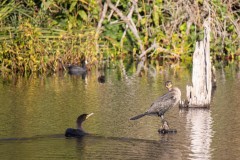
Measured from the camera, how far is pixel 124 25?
35.7 meters

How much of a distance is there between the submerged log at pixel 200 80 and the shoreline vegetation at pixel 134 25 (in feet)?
32.1

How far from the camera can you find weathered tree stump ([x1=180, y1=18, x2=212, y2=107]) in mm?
21109

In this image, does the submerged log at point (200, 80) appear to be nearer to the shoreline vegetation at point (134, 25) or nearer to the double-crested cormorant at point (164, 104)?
the double-crested cormorant at point (164, 104)

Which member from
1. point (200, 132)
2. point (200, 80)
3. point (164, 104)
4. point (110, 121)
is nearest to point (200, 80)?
point (200, 80)

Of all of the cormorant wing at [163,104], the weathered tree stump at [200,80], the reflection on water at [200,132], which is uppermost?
the weathered tree stump at [200,80]

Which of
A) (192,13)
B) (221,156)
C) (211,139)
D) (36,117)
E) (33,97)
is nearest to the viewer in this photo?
(221,156)

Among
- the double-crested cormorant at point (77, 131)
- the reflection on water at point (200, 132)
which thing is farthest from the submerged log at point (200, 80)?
the double-crested cormorant at point (77, 131)

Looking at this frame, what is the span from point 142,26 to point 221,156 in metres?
20.4

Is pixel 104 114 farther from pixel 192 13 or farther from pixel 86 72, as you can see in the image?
pixel 192 13

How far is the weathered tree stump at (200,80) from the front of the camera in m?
21.1

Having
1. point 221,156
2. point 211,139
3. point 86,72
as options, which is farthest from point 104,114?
point 86,72

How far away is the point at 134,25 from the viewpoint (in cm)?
3462

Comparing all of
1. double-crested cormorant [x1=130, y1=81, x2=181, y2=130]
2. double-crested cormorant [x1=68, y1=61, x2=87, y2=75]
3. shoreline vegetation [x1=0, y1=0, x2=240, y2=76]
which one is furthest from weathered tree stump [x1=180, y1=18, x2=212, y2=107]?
shoreline vegetation [x1=0, y1=0, x2=240, y2=76]

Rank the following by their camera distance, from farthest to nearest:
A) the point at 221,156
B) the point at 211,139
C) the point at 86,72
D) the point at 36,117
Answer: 1. the point at 86,72
2. the point at 36,117
3. the point at 211,139
4. the point at 221,156
